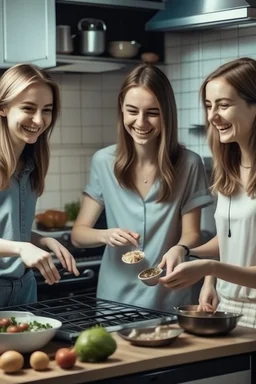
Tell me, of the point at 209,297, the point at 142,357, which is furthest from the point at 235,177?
the point at 142,357

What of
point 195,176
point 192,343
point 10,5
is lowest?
point 192,343

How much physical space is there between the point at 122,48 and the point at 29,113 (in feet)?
5.81

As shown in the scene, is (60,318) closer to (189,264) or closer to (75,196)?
(189,264)

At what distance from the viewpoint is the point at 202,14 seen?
4418 mm

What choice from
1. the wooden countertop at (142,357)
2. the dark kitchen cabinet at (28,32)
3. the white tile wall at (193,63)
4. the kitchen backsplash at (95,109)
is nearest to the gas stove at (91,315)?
the wooden countertop at (142,357)

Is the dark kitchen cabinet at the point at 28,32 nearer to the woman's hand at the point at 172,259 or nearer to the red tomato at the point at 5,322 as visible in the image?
the woman's hand at the point at 172,259

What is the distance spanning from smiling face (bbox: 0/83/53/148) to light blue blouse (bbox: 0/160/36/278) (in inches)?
5.6

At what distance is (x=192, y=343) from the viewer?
8.63 feet

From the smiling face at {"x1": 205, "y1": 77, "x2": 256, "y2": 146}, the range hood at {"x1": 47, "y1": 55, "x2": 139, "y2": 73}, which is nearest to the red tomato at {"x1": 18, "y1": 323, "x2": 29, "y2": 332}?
the smiling face at {"x1": 205, "y1": 77, "x2": 256, "y2": 146}

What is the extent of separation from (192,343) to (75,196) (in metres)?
2.57

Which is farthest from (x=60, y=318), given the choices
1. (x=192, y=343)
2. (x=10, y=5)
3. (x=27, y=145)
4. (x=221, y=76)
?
(x=10, y=5)

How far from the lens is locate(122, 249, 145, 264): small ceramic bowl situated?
3257mm

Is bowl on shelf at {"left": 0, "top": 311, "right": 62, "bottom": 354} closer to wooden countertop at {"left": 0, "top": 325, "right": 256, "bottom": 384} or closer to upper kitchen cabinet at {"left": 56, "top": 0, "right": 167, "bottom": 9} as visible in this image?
wooden countertop at {"left": 0, "top": 325, "right": 256, "bottom": 384}

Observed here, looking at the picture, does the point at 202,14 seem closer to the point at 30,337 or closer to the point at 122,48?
the point at 122,48
